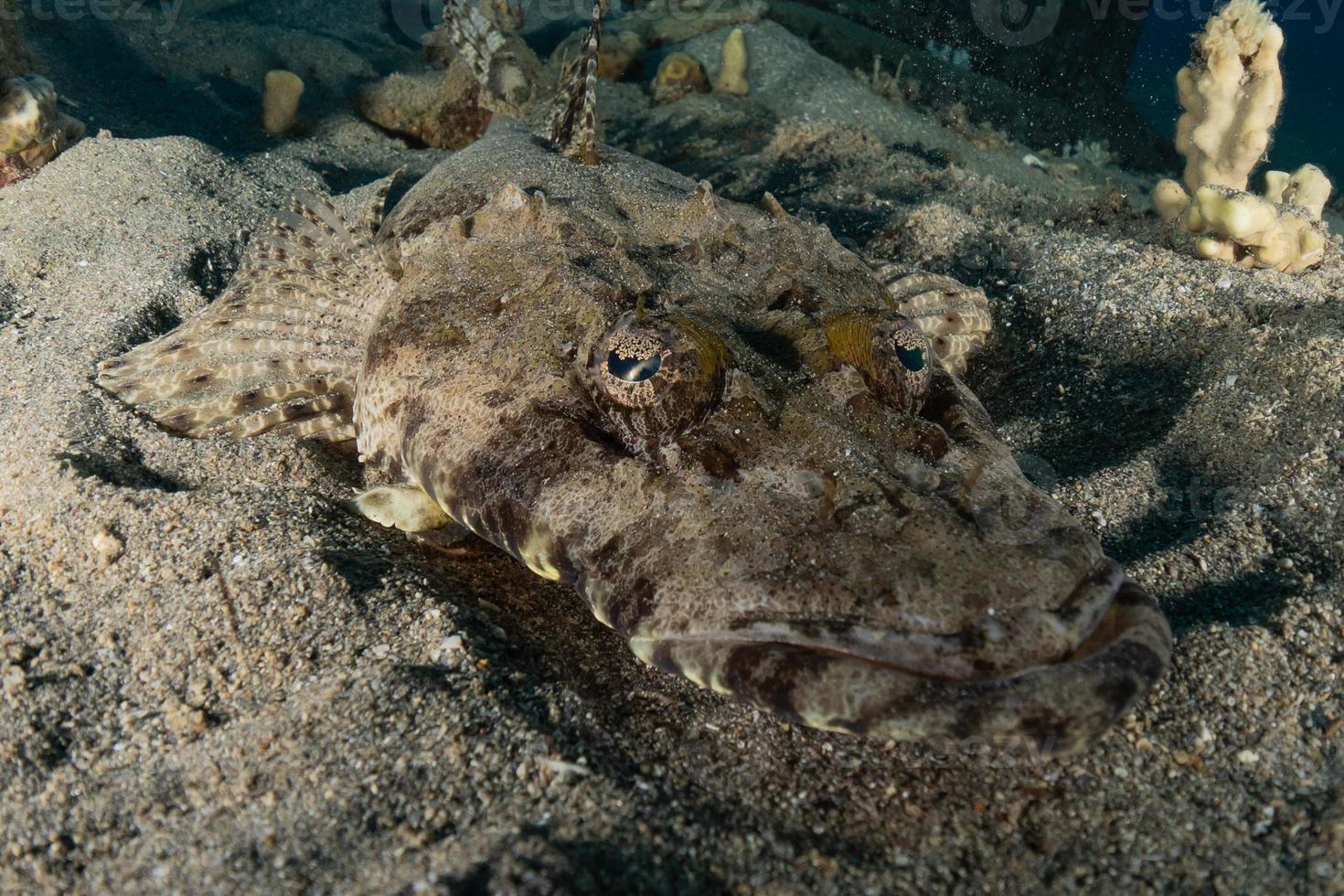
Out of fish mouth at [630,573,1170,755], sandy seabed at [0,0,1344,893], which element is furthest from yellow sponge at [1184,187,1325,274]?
fish mouth at [630,573,1170,755]

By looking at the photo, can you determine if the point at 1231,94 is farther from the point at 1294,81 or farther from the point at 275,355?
the point at 1294,81

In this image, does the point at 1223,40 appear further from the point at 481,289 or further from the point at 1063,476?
the point at 481,289

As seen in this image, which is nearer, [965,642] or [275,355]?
[965,642]

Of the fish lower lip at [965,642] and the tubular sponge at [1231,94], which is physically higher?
the tubular sponge at [1231,94]

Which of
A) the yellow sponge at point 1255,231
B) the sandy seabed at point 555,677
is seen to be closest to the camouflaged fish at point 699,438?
the sandy seabed at point 555,677

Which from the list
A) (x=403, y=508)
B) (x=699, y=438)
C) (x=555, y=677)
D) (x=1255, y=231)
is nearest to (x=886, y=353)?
(x=699, y=438)

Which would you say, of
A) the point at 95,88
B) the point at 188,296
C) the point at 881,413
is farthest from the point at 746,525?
the point at 95,88

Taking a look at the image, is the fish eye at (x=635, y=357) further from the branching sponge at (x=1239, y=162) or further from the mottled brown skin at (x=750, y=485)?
the branching sponge at (x=1239, y=162)
